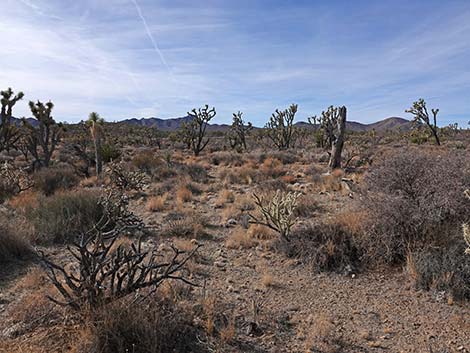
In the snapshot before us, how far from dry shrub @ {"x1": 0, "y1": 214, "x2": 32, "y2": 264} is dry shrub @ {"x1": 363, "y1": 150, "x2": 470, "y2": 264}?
5.71m

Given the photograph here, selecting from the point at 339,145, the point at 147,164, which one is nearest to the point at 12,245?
the point at 147,164

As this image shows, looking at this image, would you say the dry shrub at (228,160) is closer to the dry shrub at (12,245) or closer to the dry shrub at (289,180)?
the dry shrub at (289,180)

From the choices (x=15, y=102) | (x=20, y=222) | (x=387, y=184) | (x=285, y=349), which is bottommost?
(x=285, y=349)

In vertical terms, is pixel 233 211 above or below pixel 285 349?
above

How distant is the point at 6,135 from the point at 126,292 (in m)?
17.6

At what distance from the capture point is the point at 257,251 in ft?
22.1

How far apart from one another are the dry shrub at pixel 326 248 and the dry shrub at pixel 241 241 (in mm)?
659

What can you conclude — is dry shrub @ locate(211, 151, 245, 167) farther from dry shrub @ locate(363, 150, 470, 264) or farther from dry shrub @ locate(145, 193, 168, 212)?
dry shrub @ locate(363, 150, 470, 264)

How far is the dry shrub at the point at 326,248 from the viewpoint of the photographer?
5.75m

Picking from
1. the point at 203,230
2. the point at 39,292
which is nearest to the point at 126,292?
the point at 39,292

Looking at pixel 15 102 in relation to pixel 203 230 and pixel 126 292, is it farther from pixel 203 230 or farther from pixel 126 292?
pixel 126 292

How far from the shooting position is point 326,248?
5.90 m

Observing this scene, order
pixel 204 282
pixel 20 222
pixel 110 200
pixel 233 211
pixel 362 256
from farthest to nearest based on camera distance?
pixel 233 211 < pixel 110 200 < pixel 20 222 < pixel 362 256 < pixel 204 282

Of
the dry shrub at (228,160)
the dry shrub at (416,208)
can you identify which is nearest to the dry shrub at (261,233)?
the dry shrub at (416,208)
